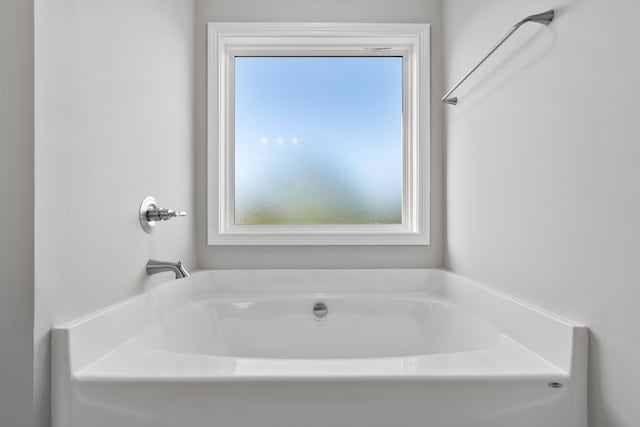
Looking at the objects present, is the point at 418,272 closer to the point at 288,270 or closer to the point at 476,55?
the point at 288,270

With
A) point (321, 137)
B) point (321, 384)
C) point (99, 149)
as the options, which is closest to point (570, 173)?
point (321, 384)

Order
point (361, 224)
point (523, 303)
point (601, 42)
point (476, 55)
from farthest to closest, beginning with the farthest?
point (361, 224) < point (476, 55) < point (523, 303) < point (601, 42)

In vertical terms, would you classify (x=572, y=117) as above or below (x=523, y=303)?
above

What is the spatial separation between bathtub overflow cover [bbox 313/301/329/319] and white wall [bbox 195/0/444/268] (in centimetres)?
23

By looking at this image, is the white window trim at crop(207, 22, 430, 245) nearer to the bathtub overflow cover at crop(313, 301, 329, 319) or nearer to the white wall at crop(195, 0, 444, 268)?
Answer: the white wall at crop(195, 0, 444, 268)

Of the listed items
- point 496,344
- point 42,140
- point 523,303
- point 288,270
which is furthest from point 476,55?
point 42,140

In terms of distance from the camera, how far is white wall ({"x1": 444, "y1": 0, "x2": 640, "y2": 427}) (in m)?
0.76

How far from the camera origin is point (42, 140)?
866mm

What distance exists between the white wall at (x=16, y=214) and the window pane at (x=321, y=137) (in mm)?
1222

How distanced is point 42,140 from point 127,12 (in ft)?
2.00

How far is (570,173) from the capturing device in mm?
922

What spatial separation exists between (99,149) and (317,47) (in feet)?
4.17

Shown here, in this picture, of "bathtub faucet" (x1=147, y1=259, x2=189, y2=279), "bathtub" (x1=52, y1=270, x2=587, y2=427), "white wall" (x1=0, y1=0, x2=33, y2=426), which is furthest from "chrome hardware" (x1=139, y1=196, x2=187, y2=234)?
"white wall" (x1=0, y1=0, x2=33, y2=426)

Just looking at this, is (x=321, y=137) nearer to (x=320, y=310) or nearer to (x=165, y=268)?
(x=320, y=310)
